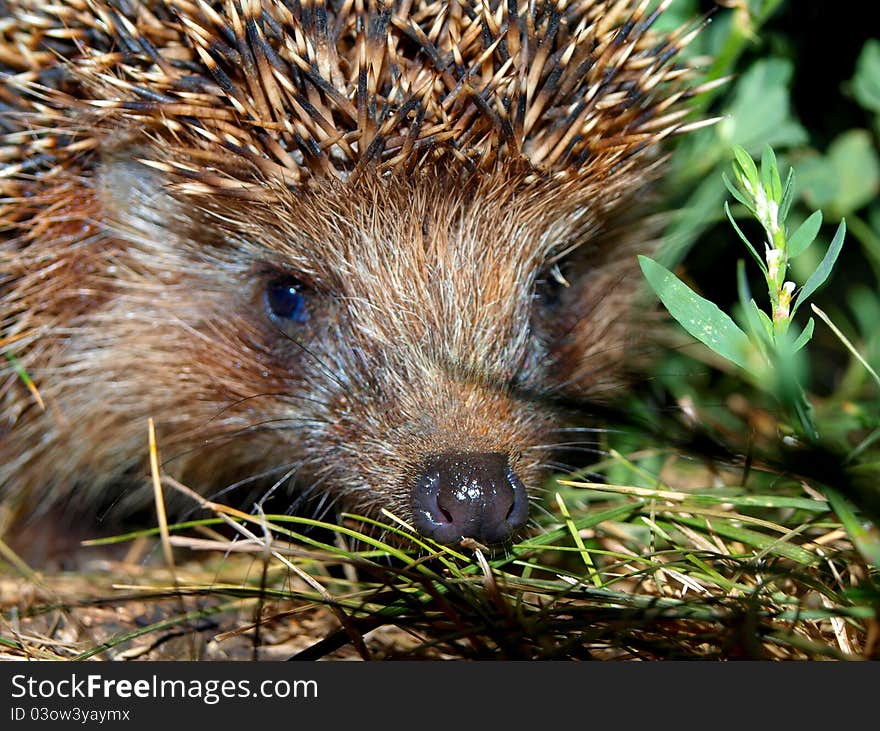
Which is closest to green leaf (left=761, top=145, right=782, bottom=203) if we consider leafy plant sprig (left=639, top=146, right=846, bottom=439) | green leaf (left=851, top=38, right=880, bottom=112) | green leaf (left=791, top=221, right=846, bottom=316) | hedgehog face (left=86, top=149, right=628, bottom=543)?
leafy plant sprig (left=639, top=146, right=846, bottom=439)

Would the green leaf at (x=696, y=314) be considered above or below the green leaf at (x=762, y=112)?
below

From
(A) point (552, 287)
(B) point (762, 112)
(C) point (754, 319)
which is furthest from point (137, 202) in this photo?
(B) point (762, 112)

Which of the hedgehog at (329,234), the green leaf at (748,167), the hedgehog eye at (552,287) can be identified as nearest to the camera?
the green leaf at (748,167)

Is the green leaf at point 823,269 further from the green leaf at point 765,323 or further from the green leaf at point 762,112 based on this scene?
the green leaf at point 762,112

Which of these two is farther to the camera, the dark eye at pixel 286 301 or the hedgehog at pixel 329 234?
the dark eye at pixel 286 301

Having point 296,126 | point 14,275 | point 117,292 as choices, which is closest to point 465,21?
point 296,126

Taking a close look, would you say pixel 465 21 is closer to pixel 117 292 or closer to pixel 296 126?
pixel 296 126

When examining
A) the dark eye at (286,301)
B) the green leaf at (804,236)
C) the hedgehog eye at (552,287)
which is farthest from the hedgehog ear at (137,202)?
the green leaf at (804,236)
